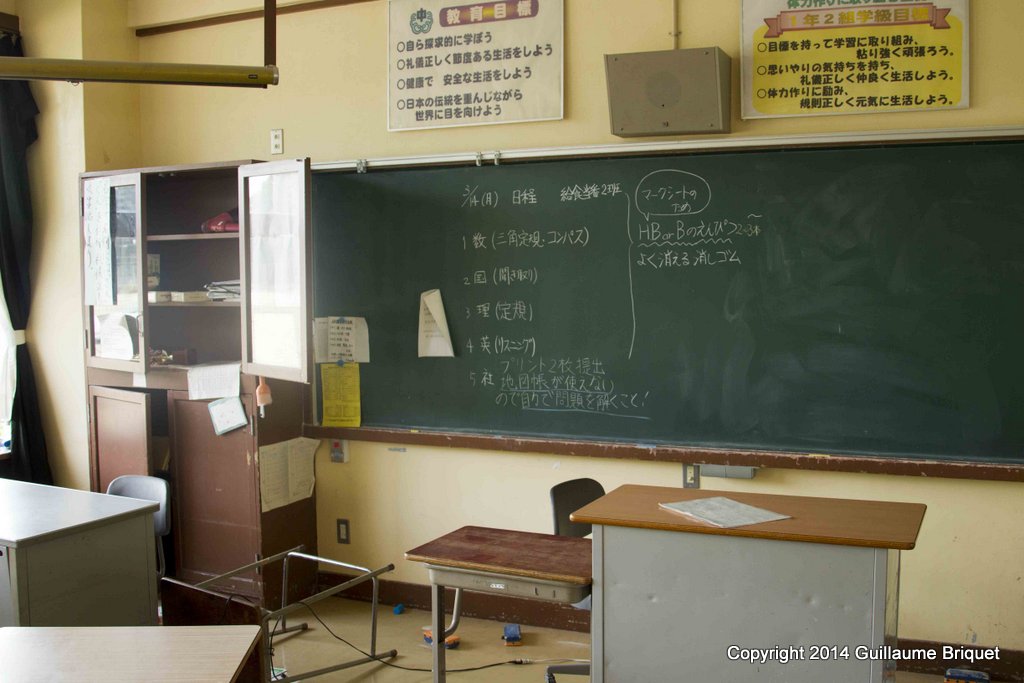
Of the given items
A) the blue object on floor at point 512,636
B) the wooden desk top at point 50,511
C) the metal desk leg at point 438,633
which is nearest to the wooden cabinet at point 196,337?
the wooden desk top at point 50,511

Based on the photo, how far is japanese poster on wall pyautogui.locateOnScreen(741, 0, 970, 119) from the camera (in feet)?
11.3

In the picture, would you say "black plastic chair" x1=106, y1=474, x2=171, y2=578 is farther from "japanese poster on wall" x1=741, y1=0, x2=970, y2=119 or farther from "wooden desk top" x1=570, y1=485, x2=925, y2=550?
"japanese poster on wall" x1=741, y1=0, x2=970, y2=119

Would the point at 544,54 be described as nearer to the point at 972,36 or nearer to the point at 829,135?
the point at 829,135

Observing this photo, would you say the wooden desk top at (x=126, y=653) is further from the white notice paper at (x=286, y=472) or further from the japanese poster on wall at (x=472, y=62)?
the japanese poster on wall at (x=472, y=62)

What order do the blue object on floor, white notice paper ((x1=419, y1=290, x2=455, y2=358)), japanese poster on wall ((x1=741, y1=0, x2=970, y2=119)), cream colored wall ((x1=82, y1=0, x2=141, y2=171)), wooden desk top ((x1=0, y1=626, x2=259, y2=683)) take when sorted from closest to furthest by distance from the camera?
wooden desk top ((x1=0, y1=626, x2=259, y2=683))
japanese poster on wall ((x1=741, y1=0, x2=970, y2=119))
the blue object on floor
white notice paper ((x1=419, y1=290, x2=455, y2=358))
cream colored wall ((x1=82, y1=0, x2=141, y2=171))

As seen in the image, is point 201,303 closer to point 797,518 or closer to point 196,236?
point 196,236

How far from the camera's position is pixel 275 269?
411 cm

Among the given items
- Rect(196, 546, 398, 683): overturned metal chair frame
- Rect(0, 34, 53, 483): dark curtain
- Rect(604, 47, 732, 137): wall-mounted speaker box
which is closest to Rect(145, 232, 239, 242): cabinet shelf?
Rect(0, 34, 53, 483): dark curtain

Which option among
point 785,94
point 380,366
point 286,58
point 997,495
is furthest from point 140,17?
point 997,495

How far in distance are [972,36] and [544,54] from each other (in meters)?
1.64

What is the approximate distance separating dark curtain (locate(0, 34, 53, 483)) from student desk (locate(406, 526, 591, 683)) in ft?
9.74

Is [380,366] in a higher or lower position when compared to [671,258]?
lower

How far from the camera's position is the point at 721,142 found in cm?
373

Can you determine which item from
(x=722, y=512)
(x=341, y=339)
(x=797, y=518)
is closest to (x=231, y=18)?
(x=341, y=339)
